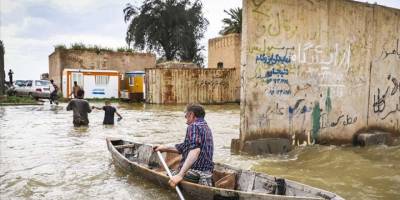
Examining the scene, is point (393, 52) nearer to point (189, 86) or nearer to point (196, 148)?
point (196, 148)

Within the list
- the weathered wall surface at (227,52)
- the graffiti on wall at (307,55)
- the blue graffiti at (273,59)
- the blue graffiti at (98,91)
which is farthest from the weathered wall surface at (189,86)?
the blue graffiti at (273,59)

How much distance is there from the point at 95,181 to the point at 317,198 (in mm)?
4484

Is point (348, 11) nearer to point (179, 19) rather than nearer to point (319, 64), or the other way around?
point (319, 64)

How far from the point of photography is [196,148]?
5.84m

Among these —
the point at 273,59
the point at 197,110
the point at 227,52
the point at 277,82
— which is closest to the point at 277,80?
the point at 277,82

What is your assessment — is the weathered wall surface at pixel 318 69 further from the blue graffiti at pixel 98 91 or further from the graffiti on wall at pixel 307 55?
the blue graffiti at pixel 98 91

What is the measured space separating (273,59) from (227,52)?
68.9 ft

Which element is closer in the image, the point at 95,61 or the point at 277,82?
the point at 277,82

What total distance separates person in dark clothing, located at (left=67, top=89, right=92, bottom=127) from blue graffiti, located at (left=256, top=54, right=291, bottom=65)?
689cm

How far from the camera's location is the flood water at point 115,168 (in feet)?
23.7

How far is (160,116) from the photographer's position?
20.6 m

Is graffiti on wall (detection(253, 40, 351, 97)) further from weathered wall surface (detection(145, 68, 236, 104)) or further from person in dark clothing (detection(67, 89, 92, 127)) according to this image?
weathered wall surface (detection(145, 68, 236, 104))

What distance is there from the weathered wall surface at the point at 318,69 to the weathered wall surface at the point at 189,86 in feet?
57.1

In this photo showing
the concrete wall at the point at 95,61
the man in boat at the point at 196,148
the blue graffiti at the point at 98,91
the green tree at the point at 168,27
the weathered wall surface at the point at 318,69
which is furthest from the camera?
the green tree at the point at 168,27
